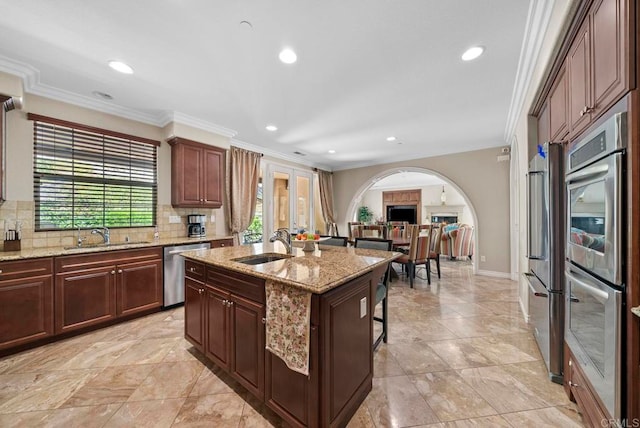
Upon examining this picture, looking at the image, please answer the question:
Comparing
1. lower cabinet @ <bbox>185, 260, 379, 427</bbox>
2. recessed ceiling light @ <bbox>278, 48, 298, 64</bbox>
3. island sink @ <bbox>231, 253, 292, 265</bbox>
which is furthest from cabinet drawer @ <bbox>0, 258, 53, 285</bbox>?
recessed ceiling light @ <bbox>278, 48, 298, 64</bbox>

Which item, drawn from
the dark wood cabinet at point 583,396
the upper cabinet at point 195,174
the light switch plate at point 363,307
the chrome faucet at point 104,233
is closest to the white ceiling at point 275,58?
the upper cabinet at point 195,174

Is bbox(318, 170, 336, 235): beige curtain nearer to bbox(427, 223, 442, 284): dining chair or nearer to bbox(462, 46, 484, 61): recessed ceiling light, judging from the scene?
bbox(427, 223, 442, 284): dining chair

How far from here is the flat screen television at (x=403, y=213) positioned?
33.9ft

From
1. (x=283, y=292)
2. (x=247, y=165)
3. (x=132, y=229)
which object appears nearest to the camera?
(x=283, y=292)

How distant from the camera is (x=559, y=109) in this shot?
5.95 feet

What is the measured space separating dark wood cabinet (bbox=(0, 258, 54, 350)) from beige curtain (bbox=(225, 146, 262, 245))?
7.68 ft

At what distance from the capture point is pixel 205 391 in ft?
5.80

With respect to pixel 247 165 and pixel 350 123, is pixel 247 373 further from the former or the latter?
pixel 247 165

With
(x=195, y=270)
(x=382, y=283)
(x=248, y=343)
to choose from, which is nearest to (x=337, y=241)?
(x=382, y=283)

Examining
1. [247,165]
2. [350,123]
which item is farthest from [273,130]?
[350,123]

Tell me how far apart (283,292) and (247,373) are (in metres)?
0.74

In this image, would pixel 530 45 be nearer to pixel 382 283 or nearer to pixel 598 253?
pixel 598 253

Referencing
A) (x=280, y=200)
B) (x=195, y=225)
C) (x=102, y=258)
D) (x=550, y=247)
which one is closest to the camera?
(x=550, y=247)

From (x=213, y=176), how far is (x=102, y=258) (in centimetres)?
179
